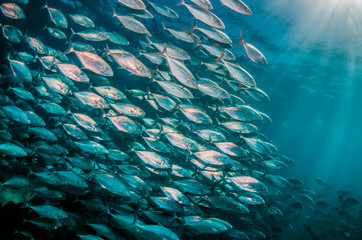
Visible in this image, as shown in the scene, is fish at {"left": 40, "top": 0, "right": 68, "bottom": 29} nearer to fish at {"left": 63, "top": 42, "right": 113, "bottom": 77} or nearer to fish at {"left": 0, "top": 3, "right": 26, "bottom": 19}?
fish at {"left": 0, "top": 3, "right": 26, "bottom": 19}

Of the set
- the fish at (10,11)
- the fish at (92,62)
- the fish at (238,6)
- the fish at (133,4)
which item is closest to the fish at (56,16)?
the fish at (10,11)

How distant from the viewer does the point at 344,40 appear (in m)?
13.2

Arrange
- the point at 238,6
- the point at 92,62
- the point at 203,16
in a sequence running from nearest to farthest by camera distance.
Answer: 1. the point at 238,6
2. the point at 203,16
3. the point at 92,62

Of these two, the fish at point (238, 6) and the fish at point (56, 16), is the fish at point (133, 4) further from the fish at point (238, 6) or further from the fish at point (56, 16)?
the fish at point (56, 16)

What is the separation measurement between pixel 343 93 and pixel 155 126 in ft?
80.6

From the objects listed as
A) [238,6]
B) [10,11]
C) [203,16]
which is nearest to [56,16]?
[10,11]

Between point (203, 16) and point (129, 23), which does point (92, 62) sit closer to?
point (129, 23)

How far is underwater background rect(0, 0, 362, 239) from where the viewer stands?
11.8 ft

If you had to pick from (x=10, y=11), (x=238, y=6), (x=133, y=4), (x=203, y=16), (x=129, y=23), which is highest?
(x=238, y=6)

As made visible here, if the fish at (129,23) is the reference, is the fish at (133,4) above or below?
above

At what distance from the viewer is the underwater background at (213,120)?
3.60 m

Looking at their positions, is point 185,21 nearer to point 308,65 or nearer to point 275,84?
point 308,65

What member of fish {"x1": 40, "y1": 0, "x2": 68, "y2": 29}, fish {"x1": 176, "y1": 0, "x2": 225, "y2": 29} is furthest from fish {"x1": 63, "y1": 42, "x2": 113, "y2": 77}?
fish {"x1": 40, "y1": 0, "x2": 68, "y2": 29}

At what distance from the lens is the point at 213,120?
6.26 metres
